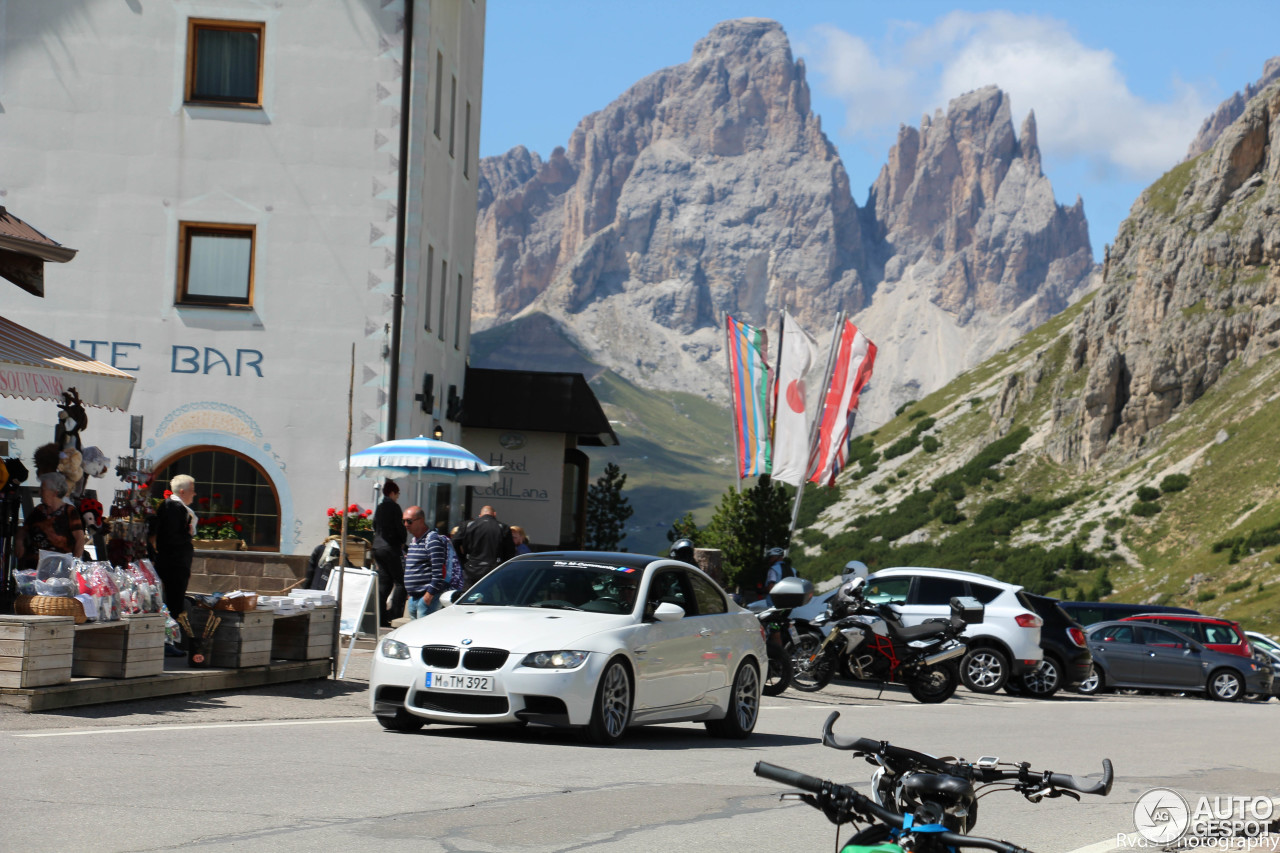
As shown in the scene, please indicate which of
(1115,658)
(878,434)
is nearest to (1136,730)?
(1115,658)

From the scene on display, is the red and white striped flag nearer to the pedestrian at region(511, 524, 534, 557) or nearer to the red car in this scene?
the pedestrian at region(511, 524, 534, 557)

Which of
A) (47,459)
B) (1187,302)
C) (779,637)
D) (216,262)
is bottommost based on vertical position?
(779,637)

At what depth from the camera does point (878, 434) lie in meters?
149

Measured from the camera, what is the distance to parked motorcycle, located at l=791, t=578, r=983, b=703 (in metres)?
19.4

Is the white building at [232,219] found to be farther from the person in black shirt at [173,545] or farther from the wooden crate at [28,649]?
the wooden crate at [28,649]

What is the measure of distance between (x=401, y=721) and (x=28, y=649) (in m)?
2.74

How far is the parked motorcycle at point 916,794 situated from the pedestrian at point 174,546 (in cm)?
1122

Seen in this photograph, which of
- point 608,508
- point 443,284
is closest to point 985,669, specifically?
point 443,284

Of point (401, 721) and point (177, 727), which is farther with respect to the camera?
point (401, 721)

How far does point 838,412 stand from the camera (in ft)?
→ 85.2

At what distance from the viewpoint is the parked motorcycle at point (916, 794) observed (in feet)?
10.5

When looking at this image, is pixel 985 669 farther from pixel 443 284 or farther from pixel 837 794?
pixel 837 794

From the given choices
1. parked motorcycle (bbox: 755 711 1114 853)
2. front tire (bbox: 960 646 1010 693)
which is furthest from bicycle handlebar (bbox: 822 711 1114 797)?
front tire (bbox: 960 646 1010 693)

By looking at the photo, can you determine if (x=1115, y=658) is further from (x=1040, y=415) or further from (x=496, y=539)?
(x=1040, y=415)
